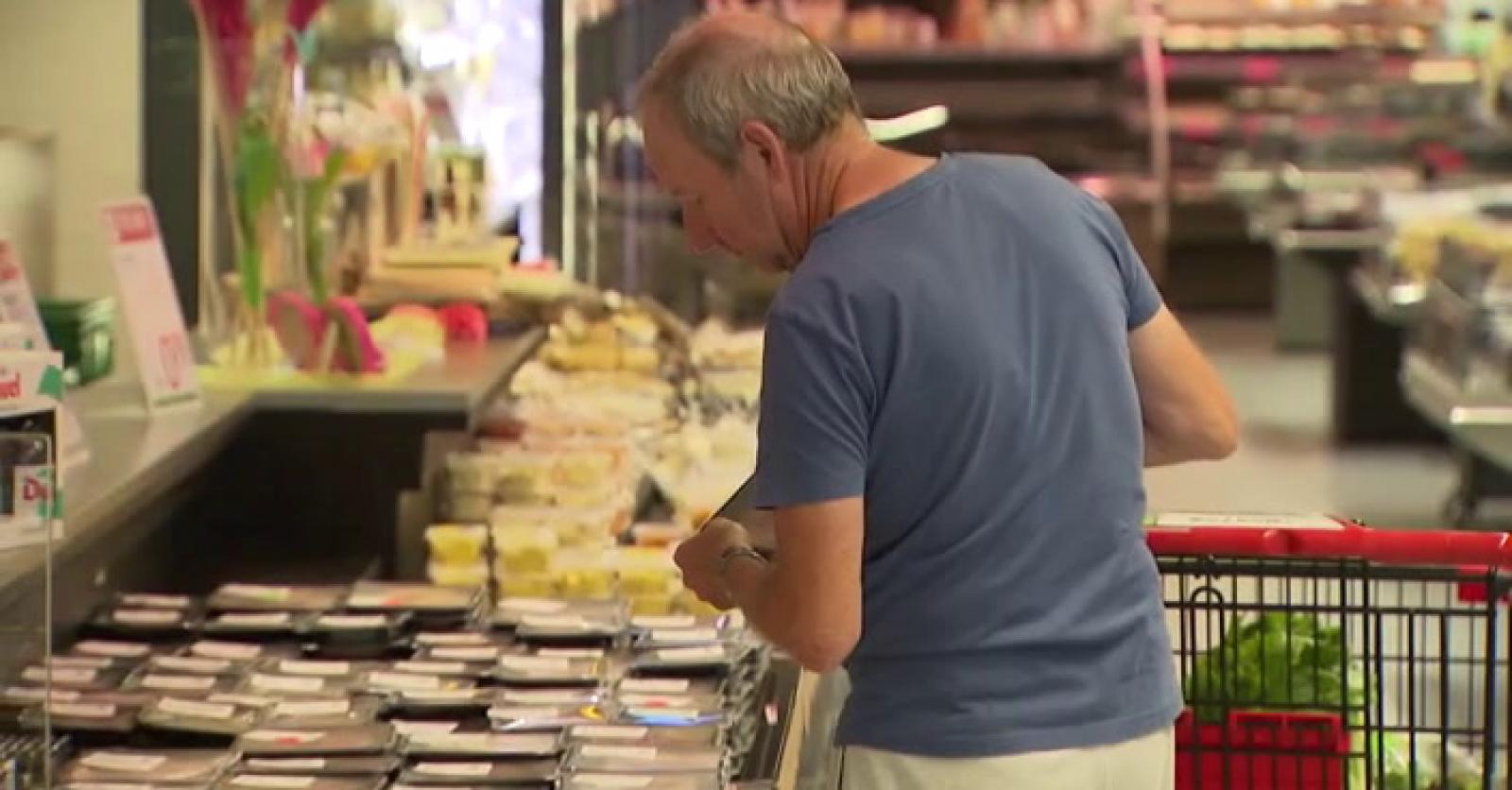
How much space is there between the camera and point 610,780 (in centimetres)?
307

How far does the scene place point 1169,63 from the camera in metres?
18.3

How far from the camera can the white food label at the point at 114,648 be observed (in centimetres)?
374

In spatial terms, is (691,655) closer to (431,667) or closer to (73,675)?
(431,667)

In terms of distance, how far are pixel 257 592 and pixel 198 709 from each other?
714 mm

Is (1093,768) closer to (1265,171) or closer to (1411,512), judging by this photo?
(1411,512)

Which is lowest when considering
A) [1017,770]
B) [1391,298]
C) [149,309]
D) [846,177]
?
[1391,298]

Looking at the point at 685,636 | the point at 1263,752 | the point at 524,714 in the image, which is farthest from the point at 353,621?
the point at 1263,752

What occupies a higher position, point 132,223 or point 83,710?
point 132,223

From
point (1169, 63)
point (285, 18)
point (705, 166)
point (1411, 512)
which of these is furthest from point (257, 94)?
point (1169, 63)

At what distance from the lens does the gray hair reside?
237cm

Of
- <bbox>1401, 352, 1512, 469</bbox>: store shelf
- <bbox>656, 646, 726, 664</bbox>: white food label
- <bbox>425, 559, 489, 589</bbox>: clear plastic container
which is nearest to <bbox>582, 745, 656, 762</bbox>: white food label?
<bbox>656, 646, 726, 664</bbox>: white food label

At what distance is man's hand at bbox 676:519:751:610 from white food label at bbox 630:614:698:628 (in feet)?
4.31

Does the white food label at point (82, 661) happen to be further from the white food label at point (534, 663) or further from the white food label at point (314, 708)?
the white food label at point (534, 663)

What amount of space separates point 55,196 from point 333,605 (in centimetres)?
205
